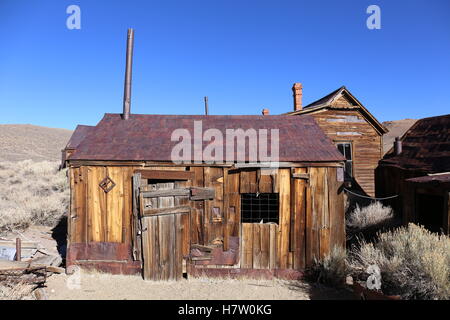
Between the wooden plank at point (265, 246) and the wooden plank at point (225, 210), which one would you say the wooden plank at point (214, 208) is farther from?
the wooden plank at point (265, 246)

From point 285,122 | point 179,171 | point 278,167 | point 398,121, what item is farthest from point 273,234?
point 398,121

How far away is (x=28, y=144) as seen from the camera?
45.1m

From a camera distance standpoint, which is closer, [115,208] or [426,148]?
[115,208]

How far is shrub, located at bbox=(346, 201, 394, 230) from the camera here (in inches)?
378

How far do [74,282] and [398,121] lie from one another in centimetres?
7947

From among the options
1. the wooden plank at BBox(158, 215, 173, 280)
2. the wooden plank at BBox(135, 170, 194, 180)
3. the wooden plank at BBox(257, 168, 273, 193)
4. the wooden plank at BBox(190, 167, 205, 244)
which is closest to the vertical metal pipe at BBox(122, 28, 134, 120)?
the wooden plank at BBox(135, 170, 194, 180)

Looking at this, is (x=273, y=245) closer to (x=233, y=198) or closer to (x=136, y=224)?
(x=233, y=198)

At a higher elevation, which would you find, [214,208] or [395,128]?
[395,128]

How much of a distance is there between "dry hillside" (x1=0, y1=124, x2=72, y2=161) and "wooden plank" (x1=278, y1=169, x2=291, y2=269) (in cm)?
3693

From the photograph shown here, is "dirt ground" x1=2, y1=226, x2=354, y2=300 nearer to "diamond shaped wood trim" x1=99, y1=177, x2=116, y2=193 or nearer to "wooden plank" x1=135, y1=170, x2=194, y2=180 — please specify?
"diamond shaped wood trim" x1=99, y1=177, x2=116, y2=193

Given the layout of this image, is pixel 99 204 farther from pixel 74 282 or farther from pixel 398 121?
pixel 398 121

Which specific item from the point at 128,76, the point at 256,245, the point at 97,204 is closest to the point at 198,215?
the point at 256,245

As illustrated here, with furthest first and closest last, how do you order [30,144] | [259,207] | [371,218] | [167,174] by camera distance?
[30,144] → [371,218] → [259,207] → [167,174]

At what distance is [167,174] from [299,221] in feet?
10.8
